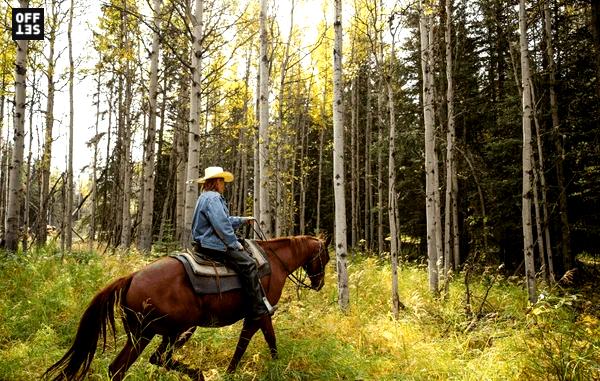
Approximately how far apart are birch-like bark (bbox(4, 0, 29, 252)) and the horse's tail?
7.09m

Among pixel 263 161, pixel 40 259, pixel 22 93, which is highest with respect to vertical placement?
pixel 22 93

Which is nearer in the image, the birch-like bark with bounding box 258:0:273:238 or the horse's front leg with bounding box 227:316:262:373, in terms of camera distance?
the horse's front leg with bounding box 227:316:262:373

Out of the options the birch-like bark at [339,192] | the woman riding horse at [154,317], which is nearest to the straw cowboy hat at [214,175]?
the woman riding horse at [154,317]

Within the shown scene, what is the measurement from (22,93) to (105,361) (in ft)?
28.2

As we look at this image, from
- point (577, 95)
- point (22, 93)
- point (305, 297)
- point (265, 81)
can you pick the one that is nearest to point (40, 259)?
point (22, 93)

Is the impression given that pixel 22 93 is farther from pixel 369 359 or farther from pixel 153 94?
pixel 369 359

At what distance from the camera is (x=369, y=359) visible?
5.59 metres

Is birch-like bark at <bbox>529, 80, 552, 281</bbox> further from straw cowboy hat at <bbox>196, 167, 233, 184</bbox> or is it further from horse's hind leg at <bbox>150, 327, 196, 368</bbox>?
horse's hind leg at <bbox>150, 327, 196, 368</bbox>

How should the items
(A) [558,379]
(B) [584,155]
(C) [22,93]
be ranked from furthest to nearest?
(B) [584,155] < (C) [22,93] < (A) [558,379]

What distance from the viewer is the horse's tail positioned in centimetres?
437

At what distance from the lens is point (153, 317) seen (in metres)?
4.59

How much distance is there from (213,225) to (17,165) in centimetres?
788

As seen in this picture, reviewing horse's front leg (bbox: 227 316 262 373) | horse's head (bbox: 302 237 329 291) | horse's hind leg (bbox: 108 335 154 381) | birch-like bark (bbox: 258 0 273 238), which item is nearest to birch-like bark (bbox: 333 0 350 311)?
horse's head (bbox: 302 237 329 291)

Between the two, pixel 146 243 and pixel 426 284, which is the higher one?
pixel 146 243
